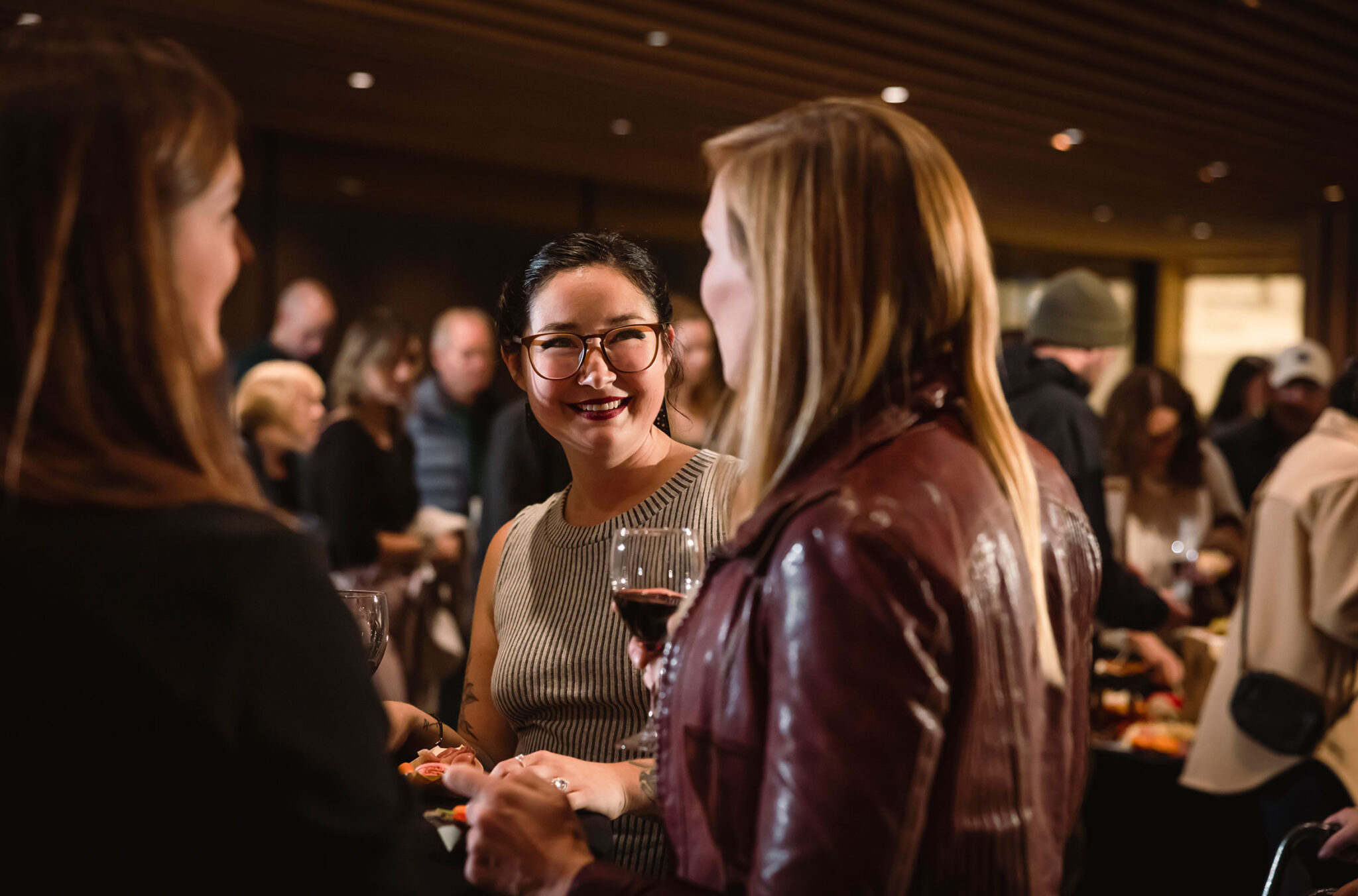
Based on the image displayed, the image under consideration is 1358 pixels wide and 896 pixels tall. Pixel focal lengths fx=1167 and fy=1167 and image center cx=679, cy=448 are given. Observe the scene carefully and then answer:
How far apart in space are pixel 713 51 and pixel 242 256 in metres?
4.71

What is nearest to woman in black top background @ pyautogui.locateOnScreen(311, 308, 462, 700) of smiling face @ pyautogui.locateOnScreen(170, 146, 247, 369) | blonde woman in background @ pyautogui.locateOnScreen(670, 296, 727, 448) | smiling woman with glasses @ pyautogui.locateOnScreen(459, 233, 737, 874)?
blonde woman in background @ pyautogui.locateOnScreen(670, 296, 727, 448)

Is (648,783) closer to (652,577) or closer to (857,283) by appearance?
(652,577)

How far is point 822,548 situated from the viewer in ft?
3.08

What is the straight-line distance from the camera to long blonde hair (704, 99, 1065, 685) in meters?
1.01

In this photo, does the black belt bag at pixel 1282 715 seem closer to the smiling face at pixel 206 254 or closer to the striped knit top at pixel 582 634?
the striped knit top at pixel 582 634

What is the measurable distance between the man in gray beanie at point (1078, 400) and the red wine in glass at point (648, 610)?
80.0 inches

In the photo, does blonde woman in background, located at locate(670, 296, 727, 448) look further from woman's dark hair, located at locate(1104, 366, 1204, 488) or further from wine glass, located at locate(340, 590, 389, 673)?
wine glass, located at locate(340, 590, 389, 673)

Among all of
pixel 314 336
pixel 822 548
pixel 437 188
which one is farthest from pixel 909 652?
pixel 437 188

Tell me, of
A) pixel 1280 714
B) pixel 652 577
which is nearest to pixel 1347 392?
pixel 1280 714

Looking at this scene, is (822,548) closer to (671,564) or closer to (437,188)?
(671,564)

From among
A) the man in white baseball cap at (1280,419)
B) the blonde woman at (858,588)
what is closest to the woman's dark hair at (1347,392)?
the blonde woman at (858,588)

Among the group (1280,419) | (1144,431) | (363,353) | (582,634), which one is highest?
(363,353)

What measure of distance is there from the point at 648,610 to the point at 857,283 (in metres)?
0.42

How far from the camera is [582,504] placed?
1825 mm
